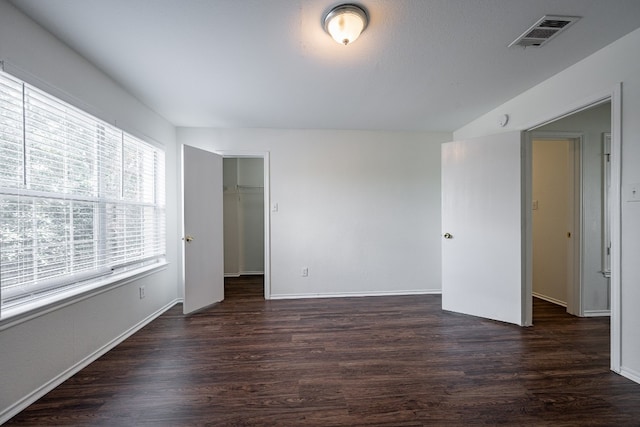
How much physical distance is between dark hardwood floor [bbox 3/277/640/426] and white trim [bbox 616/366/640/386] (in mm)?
74

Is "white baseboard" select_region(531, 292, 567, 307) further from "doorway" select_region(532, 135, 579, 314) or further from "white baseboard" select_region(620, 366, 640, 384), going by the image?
"white baseboard" select_region(620, 366, 640, 384)

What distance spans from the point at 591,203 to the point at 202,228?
4.50 metres

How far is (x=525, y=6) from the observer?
4.87ft

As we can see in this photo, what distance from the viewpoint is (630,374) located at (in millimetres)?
1782

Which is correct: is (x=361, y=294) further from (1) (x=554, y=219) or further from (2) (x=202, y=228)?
(1) (x=554, y=219)

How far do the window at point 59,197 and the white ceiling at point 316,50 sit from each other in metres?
0.54

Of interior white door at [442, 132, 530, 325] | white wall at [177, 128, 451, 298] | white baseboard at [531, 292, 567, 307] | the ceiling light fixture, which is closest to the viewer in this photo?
the ceiling light fixture

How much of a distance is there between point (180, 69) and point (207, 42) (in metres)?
0.50

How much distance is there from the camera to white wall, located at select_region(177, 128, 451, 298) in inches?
141

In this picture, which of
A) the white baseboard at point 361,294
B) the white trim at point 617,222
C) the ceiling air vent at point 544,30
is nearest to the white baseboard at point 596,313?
the white trim at point 617,222

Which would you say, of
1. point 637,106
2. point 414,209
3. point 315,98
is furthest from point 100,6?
point 414,209

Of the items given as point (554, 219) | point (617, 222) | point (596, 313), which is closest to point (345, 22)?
point (617, 222)

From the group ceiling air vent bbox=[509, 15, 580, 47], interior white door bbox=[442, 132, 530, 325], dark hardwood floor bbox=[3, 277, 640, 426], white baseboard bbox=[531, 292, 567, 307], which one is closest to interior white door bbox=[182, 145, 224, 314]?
dark hardwood floor bbox=[3, 277, 640, 426]

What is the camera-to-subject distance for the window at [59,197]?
150cm
